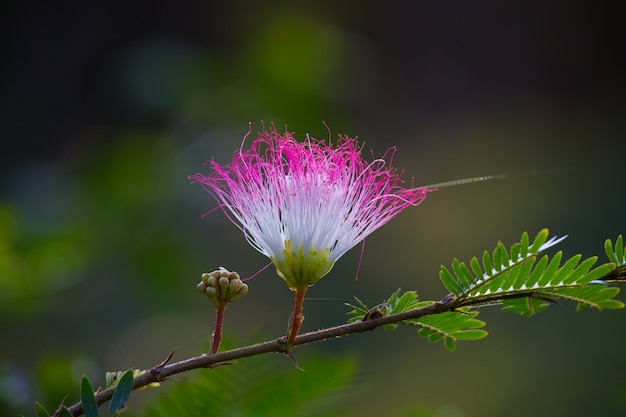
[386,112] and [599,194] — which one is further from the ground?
[386,112]

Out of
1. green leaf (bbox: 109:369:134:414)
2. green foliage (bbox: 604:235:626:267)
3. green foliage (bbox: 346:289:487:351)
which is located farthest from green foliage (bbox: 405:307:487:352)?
green leaf (bbox: 109:369:134:414)

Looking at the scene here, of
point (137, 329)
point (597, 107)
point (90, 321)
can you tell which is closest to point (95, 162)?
point (90, 321)

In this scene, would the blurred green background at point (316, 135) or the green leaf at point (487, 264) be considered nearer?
the green leaf at point (487, 264)

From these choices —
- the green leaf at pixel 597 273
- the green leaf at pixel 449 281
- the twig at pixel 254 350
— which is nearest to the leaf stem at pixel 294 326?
the twig at pixel 254 350

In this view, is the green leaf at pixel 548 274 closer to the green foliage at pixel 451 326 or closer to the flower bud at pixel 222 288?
the green foliage at pixel 451 326

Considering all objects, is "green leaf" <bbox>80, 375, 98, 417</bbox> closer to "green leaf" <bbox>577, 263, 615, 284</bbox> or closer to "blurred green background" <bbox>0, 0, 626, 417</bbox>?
"blurred green background" <bbox>0, 0, 626, 417</bbox>

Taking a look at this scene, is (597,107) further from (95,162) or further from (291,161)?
(291,161)
